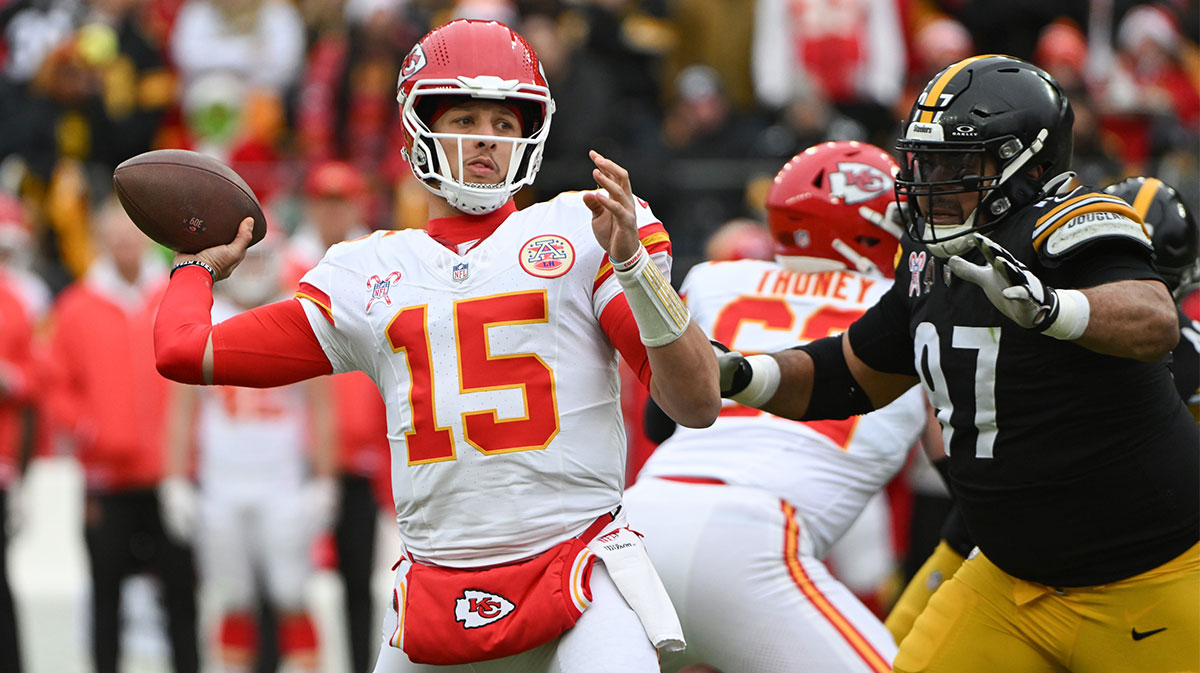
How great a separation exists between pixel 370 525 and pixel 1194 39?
7.92 m

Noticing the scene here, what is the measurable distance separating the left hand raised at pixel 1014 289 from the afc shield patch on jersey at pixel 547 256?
2.72 feet

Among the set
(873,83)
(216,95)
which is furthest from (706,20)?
(216,95)

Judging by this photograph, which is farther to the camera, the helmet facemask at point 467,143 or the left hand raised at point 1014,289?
the helmet facemask at point 467,143

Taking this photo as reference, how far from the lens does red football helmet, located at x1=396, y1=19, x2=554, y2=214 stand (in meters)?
3.55

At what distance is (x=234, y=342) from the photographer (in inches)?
138

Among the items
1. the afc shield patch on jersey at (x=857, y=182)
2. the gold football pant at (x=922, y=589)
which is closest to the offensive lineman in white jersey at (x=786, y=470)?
the afc shield patch on jersey at (x=857, y=182)

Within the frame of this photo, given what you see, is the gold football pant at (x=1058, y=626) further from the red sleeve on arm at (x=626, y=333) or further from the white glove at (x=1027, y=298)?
the red sleeve on arm at (x=626, y=333)

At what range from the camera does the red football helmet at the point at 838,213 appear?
15.6 feet

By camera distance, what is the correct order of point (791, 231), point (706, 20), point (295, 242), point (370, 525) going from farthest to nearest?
point (706, 20), point (295, 242), point (370, 525), point (791, 231)

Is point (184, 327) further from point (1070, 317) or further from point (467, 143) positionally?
point (1070, 317)

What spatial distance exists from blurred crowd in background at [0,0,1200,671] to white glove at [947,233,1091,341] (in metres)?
6.60

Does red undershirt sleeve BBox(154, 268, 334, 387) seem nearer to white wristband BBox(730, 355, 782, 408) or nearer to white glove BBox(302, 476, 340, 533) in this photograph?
white wristband BBox(730, 355, 782, 408)

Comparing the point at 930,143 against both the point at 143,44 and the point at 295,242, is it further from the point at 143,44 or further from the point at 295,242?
the point at 143,44

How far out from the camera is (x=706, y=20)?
12016 millimetres
